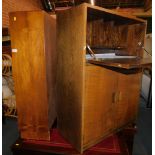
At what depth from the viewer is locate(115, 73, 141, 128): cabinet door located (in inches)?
64.1

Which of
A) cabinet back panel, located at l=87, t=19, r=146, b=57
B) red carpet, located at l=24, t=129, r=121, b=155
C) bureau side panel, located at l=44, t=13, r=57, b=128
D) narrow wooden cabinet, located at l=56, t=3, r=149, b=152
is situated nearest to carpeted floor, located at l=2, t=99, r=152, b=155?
narrow wooden cabinet, located at l=56, t=3, r=149, b=152

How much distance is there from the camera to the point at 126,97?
5.61 ft

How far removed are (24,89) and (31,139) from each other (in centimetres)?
50

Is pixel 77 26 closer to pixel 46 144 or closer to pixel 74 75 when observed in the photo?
pixel 74 75

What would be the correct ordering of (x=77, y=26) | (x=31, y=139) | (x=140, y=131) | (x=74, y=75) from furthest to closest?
(x=140, y=131)
(x=31, y=139)
(x=74, y=75)
(x=77, y=26)

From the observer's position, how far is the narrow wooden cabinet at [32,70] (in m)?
1.43

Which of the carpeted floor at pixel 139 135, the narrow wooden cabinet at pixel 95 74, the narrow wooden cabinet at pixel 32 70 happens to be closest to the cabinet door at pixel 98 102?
the narrow wooden cabinet at pixel 95 74

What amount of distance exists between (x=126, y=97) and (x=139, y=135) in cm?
112

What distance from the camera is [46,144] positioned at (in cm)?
156

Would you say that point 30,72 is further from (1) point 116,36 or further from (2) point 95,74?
(1) point 116,36

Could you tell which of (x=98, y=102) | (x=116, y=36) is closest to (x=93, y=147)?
(x=98, y=102)

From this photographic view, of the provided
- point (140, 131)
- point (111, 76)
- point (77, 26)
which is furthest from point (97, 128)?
point (140, 131)

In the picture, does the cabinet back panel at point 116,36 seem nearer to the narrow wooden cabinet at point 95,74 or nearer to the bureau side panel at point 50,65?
the narrow wooden cabinet at point 95,74

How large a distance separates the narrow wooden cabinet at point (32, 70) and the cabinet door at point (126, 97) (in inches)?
27.4
